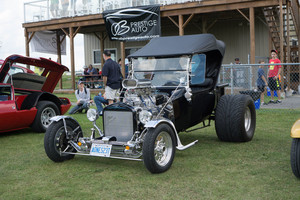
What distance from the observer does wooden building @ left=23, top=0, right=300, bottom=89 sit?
53.5ft

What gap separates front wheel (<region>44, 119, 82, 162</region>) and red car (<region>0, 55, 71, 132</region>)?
7.86 ft

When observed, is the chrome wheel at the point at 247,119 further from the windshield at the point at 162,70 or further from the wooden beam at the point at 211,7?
the wooden beam at the point at 211,7

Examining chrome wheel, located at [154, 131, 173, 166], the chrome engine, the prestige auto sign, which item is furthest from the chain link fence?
chrome wheel, located at [154, 131, 173, 166]

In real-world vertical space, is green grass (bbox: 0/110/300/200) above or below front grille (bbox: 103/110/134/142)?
below

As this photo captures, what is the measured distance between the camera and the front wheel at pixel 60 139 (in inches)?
207

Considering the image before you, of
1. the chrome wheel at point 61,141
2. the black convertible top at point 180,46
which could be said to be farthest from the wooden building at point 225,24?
the chrome wheel at point 61,141

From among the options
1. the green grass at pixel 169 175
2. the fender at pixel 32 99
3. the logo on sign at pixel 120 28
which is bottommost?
the green grass at pixel 169 175

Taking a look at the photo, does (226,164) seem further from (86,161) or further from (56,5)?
(56,5)

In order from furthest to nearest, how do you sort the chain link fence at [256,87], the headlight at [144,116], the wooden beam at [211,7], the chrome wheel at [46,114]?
the wooden beam at [211,7] < the chain link fence at [256,87] < the chrome wheel at [46,114] < the headlight at [144,116]

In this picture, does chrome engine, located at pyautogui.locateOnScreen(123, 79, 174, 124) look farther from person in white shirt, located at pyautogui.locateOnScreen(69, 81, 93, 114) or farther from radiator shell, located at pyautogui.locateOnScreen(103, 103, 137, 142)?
person in white shirt, located at pyautogui.locateOnScreen(69, 81, 93, 114)

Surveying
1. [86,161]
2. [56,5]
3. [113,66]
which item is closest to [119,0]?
[56,5]

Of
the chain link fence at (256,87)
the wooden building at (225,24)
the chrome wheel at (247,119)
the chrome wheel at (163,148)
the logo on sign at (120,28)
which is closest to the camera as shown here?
the chrome wheel at (163,148)

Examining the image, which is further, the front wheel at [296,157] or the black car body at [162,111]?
the black car body at [162,111]

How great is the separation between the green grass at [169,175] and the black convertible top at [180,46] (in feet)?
5.46
